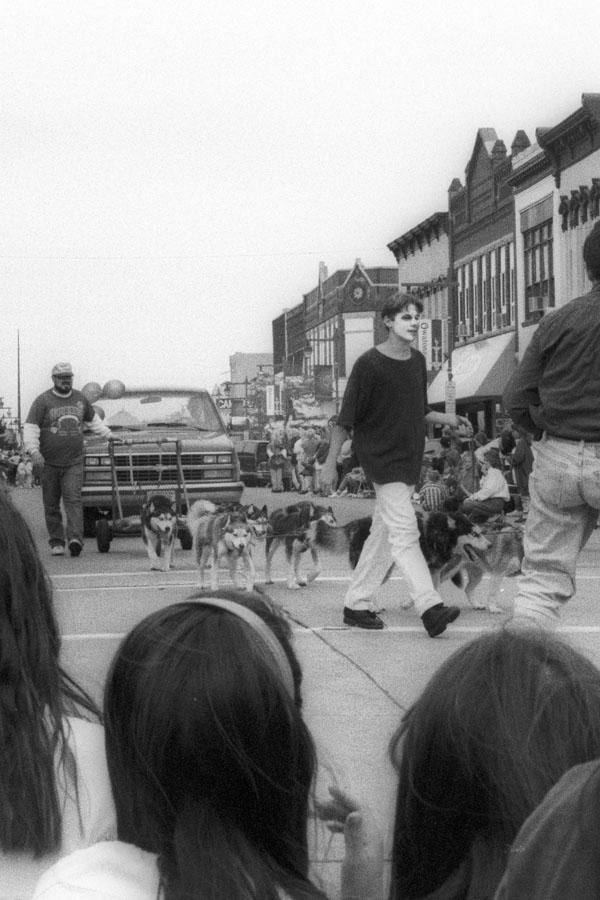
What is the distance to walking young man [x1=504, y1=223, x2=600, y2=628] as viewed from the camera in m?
6.40

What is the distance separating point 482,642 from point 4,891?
96 centimetres

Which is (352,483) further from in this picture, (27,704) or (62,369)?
(27,704)

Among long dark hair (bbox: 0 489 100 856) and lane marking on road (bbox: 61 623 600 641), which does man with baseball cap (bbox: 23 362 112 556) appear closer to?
lane marking on road (bbox: 61 623 600 641)

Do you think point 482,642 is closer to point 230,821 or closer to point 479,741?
point 479,741

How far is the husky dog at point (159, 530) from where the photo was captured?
15.1 m

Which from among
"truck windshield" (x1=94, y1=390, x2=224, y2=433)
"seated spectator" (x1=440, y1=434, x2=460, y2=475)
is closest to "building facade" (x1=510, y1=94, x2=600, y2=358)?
"seated spectator" (x1=440, y1=434, x2=460, y2=475)

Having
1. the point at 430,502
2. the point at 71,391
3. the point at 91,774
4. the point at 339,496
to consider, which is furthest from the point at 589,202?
the point at 91,774

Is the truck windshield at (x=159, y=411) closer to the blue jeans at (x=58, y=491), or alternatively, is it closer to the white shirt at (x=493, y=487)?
the white shirt at (x=493, y=487)

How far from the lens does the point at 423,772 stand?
7.95 feet

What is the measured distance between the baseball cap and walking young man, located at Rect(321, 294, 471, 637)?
8.25 metres

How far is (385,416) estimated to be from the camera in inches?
375

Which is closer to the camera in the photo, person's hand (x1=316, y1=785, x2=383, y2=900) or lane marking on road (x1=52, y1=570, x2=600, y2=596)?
person's hand (x1=316, y1=785, x2=383, y2=900)

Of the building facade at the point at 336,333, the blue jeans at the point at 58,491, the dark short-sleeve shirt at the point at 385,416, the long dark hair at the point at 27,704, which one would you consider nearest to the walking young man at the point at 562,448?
the dark short-sleeve shirt at the point at 385,416

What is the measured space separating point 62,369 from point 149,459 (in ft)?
9.22
